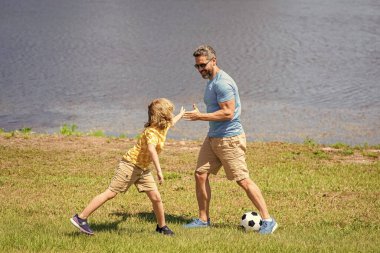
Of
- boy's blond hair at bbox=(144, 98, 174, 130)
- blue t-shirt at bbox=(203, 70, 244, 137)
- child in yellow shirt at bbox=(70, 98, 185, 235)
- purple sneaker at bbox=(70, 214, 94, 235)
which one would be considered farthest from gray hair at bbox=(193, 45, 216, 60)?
purple sneaker at bbox=(70, 214, 94, 235)

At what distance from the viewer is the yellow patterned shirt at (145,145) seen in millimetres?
9700

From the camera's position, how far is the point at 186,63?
114 ft

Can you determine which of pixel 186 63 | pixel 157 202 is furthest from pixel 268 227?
pixel 186 63

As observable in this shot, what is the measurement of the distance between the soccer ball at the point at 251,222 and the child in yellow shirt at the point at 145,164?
1.09m

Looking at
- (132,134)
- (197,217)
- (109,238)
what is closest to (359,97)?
(132,134)

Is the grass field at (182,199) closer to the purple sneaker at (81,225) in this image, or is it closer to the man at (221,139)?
the purple sneaker at (81,225)

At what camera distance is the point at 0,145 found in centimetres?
1692

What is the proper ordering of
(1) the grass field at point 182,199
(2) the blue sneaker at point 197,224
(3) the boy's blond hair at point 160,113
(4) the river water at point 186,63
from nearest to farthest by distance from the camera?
(1) the grass field at point 182,199 → (3) the boy's blond hair at point 160,113 → (2) the blue sneaker at point 197,224 → (4) the river water at point 186,63

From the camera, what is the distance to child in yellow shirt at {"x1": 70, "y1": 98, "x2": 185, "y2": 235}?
31.8 feet

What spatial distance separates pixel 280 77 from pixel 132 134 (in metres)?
11.5

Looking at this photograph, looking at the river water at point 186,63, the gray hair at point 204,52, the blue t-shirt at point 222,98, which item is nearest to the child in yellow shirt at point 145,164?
the blue t-shirt at point 222,98

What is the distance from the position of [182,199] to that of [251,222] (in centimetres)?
222

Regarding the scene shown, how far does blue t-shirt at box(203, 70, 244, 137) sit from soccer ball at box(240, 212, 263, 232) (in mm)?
1090

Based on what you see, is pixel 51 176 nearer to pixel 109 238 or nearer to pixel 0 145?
pixel 0 145
